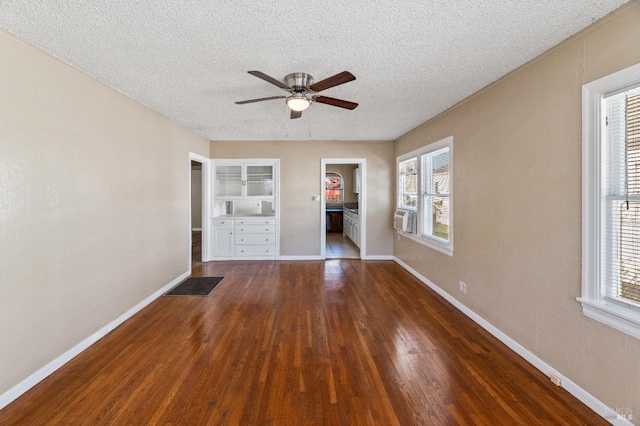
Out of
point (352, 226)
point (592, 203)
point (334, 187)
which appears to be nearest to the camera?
point (592, 203)

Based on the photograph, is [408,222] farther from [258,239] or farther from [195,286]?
[195,286]

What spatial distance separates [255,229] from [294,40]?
404cm

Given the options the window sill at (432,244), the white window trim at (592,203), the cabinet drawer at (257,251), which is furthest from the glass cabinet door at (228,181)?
the white window trim at (592,203)

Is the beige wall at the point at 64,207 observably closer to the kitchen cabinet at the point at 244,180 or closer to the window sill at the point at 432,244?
the kitchen cabinet at the point at 244,180

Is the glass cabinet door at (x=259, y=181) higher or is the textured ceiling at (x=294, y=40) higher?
the textured ceiling at (x=294, y=40)

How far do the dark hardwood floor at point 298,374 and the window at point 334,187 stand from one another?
21.6 ft

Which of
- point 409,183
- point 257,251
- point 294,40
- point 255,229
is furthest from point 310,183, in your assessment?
point 294,40

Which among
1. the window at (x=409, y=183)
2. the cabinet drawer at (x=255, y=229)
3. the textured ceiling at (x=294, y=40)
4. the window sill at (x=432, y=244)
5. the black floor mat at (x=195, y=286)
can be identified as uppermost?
the textured ceiling at (x=294, y=40)

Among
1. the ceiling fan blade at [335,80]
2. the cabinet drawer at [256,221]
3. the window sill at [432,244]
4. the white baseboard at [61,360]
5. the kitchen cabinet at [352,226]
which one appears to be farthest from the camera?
the kitchen cabinet at [352,226]

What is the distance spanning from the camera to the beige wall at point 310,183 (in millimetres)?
5418

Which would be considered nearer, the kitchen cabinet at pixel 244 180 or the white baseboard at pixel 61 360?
the white baseboard at pixel 61 360

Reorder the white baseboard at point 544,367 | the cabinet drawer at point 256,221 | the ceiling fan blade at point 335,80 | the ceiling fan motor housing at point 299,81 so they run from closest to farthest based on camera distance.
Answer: the white baseboard at point 544,367 < the ceiling fan blade at point 335,80 < the ceiling fan motor housing at point 299,81 < the cabinet drawer at point 256,221

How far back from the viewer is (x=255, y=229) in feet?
17.9

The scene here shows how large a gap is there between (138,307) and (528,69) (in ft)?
14.7
